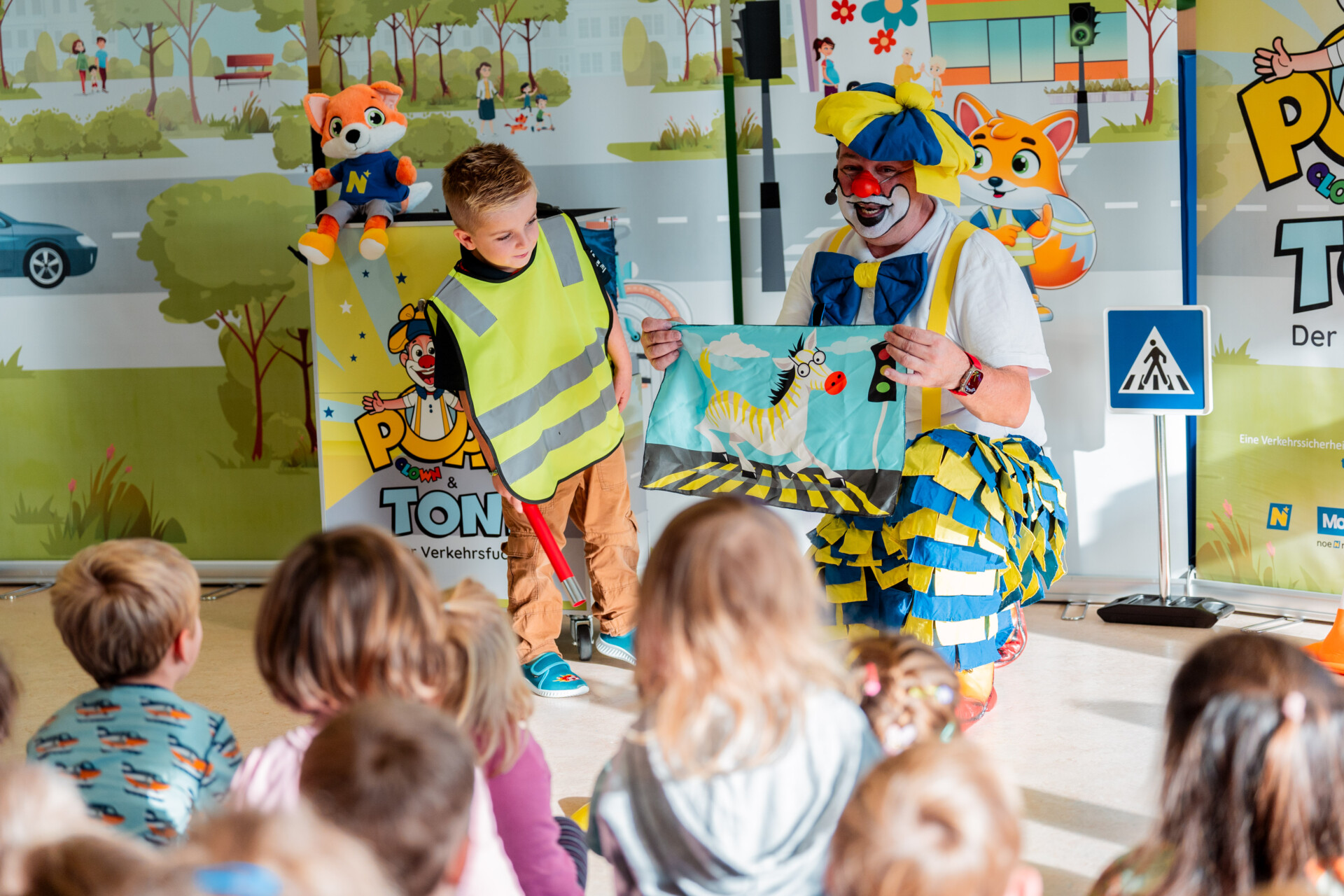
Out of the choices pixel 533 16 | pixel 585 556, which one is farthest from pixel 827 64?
pixel 585 556

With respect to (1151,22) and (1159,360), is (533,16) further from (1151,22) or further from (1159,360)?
(1159,360)

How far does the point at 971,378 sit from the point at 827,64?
1.66m

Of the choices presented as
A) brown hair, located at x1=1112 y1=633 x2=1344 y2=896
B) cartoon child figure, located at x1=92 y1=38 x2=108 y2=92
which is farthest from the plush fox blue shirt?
cartoon child figure, located at x1=92 y1=38 x2=108 y2=92

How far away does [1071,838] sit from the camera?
256 cm

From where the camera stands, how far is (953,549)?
302 cm

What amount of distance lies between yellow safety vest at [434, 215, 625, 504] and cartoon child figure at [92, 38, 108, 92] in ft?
6.80

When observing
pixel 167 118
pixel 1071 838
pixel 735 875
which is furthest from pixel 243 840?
pixel 167 118

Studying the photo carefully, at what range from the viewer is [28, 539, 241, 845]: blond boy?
1748mm

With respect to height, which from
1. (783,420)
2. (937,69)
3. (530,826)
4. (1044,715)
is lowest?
(1044,715)

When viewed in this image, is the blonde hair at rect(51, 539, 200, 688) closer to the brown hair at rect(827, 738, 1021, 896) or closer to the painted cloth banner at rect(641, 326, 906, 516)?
the brown hair at rect(827, 738, 1021, 896)

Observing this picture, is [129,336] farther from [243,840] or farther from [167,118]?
[243,840]

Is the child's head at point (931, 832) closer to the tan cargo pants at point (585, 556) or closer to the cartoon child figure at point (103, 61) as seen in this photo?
the tan cargo pants at point (585, 556)

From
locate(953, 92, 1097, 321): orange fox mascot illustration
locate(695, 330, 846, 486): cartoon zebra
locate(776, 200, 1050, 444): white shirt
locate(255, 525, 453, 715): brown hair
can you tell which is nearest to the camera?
locate(255, 525, 453, 715): brown hair

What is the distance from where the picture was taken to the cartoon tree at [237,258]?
468 cm
